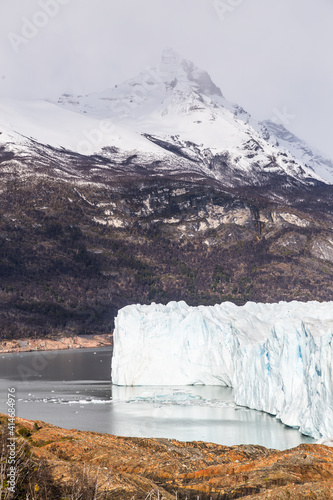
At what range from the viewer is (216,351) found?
168 feet

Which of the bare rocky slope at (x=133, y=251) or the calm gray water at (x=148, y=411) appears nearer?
the calm gray water at (x=148, y=411)

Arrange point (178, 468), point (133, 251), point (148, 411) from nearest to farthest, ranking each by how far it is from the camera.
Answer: point (178, 468) → point (148, 411) → point (133, 251)

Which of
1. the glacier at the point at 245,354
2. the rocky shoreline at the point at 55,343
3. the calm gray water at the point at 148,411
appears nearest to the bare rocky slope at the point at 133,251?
the rocky shoreline at the point at 55,343

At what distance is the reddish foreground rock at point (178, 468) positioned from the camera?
13.6 m

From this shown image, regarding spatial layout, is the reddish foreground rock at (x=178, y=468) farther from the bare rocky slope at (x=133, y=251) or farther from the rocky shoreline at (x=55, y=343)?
the bare rocky slope at (x=133, y=251)

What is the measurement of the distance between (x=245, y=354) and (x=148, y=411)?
7613 mm

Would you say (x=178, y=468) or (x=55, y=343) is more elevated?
(x=178, y=468)

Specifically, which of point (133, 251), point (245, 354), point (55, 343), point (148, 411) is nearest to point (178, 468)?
point (245, 354)

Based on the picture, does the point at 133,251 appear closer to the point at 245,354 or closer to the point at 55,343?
the point at 55,343

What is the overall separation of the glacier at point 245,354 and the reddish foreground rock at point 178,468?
671cm

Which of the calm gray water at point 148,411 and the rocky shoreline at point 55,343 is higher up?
the calm gray water at point 148,411

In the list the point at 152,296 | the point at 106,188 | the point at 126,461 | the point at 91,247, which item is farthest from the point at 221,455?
the point at 106,188

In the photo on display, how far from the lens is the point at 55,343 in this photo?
11981 centimetres

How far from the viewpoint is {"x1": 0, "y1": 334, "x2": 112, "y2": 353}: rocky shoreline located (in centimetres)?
11331
